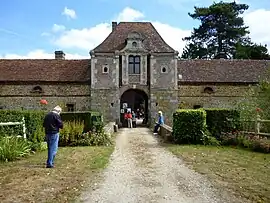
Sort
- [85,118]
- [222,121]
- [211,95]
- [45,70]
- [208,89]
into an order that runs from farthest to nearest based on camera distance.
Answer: [45,70]
[208,89]
[211,95]
[85,118]
[222,121]

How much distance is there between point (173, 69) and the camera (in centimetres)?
2792

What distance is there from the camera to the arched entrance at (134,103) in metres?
29.6

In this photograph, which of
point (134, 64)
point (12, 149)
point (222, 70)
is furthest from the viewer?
point (222, 70)

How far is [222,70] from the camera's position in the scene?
2973 cm

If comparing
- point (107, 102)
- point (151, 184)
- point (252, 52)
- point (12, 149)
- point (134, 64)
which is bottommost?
point (151, 184)

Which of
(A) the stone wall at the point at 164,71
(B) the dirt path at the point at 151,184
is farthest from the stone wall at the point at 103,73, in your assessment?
(B) the dirt path at the point at 151,184

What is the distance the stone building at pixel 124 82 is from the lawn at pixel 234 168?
14.8m

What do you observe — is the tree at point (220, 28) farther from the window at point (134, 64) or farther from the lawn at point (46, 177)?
the lawn at point (46, 177)

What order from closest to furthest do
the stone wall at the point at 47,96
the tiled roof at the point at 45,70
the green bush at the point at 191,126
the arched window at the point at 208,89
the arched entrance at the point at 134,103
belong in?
the green bush at the point at 191,126 < the stone wall at the point at 47,96 < the tiled roof at the point at 45,70 < the arched window at the point at 208,89 < the arched entrance at the point at 134,103

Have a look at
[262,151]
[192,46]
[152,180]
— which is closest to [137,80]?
[262,151]

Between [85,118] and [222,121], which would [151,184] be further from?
[85,118]

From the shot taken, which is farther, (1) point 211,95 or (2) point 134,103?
(2) point 134,103

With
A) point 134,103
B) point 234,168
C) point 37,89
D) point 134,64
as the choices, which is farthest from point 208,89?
→ point 234,168

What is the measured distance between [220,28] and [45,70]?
1106 inches
